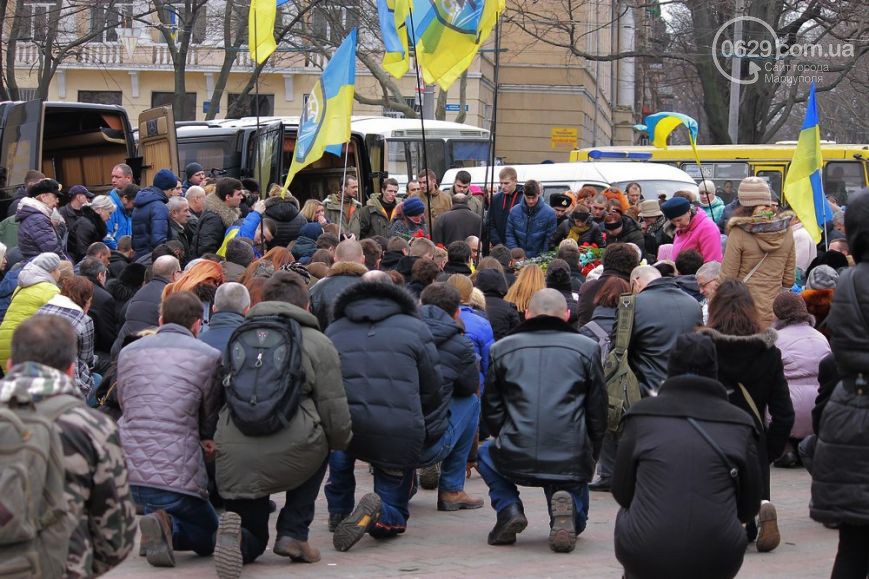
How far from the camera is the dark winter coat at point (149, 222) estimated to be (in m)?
14.0

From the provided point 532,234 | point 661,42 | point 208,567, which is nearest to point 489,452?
point 208,567

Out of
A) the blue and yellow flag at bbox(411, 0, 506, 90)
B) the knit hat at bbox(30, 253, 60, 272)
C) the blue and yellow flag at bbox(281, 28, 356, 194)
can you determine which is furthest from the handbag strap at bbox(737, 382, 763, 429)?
the blue and yellow flag at bbox(411, 0, 506, 90)

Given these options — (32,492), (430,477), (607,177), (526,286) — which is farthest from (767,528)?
(607,177)

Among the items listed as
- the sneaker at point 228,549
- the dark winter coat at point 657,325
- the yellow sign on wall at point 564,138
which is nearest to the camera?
the sneaker at point 228,549

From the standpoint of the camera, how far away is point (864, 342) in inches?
228

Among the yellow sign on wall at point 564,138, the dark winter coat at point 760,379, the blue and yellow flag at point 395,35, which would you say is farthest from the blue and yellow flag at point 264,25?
the yellow sign on wall at point 564,138

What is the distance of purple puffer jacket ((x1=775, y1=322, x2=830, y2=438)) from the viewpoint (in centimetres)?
1029

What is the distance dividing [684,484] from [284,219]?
29.7 feet

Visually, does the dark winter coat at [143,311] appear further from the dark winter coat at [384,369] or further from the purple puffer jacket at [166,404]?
the purple puffer jacket at [166,404]

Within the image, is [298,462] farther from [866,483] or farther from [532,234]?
[532,234]

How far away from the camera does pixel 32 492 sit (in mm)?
4395

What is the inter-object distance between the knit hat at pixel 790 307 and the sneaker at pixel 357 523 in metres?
3.82

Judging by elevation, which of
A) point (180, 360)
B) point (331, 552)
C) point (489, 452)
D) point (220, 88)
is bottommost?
point (331, 552)

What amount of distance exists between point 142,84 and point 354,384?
39.6 metres
